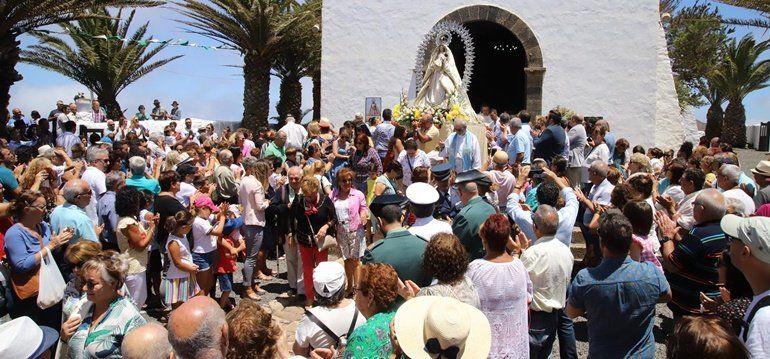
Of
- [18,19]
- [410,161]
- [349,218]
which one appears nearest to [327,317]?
[349,218]

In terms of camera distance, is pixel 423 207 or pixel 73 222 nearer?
pixel 423 207

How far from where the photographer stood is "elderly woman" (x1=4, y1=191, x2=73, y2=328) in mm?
4922

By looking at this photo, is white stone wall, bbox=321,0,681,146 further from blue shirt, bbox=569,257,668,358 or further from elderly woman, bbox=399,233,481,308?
elderly woman, bbox=399,233,481,308

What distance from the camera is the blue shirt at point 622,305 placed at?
3.83 meters

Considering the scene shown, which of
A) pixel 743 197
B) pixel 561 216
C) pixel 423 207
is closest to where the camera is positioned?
pixel 423 207

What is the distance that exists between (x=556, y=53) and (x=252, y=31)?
9.47 m

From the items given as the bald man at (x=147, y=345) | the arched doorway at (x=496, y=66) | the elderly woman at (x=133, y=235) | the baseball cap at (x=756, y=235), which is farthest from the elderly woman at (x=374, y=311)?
the arched doorway at (x=496, y=66)

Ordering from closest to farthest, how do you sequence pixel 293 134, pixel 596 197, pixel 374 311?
1. pixel 374 311
2. pixel 596 197
3. pixel 293 134

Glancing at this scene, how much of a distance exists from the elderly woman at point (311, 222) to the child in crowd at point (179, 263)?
3.89 ft

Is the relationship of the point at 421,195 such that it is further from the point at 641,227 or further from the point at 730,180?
the point at 730,180

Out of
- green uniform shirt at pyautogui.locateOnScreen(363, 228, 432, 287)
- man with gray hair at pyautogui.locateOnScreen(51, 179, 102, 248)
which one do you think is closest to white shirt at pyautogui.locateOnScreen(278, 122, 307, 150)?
man with gray hair at pyautogui.locateOnScreen(51, 179, 102, 248)

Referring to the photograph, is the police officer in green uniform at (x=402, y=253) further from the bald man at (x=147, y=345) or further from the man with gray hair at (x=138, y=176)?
the man with gray hair at (x=138, y=176)

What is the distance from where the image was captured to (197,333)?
2.99 metres

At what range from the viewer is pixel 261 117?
70.9 feet
